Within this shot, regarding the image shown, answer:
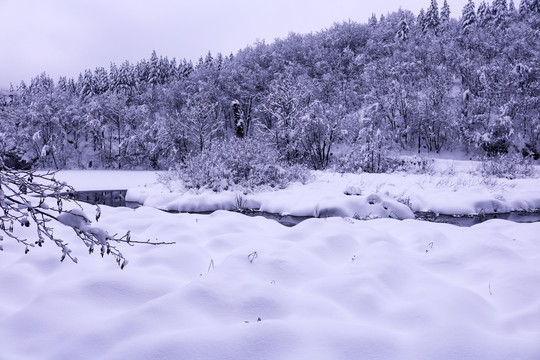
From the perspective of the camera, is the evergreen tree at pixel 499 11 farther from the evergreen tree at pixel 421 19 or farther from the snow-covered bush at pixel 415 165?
the snow-covered bush at pixel 415 165

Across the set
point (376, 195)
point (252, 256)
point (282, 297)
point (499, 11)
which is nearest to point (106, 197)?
point (376, 195)

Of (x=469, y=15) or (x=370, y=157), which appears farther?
(x=469, y=15)

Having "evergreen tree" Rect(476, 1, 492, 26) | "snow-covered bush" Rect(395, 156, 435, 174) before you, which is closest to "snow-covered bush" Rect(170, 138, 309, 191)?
"snow-covered bush" Rect(395, 156, 435, 174)

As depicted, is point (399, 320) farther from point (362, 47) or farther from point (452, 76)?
point (362, 47)

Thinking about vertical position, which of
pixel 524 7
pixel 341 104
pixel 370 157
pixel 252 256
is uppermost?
pixel 524 7

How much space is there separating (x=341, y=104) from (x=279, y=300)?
24774mm

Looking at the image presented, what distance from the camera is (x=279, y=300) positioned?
3227mm

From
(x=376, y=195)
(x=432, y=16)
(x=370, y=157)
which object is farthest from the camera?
(x=432, y=16)

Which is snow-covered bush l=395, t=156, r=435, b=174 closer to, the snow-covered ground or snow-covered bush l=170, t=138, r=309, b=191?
snow-covered bush l=170, t=138, r=309, b=191

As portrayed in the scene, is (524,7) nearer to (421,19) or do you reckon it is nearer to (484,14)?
(484,14)

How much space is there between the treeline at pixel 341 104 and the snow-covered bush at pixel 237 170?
4.71 metres

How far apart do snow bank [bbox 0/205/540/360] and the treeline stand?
16.6 meters

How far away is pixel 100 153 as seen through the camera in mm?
39750

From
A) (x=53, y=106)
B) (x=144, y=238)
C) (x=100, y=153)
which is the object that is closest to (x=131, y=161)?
(x=100, y=153)
